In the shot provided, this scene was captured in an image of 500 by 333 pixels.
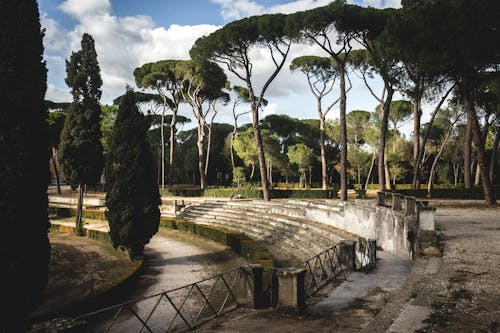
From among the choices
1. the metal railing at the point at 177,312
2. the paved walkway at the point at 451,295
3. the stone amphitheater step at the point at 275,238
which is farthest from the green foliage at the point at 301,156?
the metal railing at the point at 177,312

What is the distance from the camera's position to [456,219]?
1405 cm

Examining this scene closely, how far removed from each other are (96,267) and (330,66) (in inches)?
1030

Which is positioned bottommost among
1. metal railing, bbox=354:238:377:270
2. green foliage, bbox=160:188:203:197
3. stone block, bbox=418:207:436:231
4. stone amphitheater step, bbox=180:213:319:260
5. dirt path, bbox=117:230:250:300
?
dirt path, bbox=117:230:250:300

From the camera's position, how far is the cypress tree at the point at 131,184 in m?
13.0

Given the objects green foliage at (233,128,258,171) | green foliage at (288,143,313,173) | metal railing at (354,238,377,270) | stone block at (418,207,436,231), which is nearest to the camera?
stone block at (418,207,436,231)

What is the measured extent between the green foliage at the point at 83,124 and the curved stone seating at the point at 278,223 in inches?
285

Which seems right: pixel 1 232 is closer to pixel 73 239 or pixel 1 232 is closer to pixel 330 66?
pixel 73 239

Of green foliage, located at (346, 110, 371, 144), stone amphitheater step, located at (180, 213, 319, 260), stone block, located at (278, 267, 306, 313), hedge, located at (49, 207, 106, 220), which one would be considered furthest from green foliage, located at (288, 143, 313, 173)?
stone block, located at (278, 267, 306, 313)

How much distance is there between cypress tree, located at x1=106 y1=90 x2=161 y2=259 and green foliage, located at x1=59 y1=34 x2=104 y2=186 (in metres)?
7.02

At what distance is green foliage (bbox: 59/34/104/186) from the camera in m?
19.6

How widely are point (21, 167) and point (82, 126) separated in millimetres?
13490

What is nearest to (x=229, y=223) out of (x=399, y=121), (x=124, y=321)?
(x=124, y=321)

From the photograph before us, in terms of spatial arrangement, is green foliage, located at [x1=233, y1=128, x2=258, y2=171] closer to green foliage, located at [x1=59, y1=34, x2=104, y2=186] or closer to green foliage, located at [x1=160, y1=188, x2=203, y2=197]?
green foliage, located at [x1=160, y1=188, x2=203, y2=197]

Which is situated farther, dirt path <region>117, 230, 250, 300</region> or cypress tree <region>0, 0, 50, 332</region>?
dirt path <region>117, 230, 250, 300</region>
